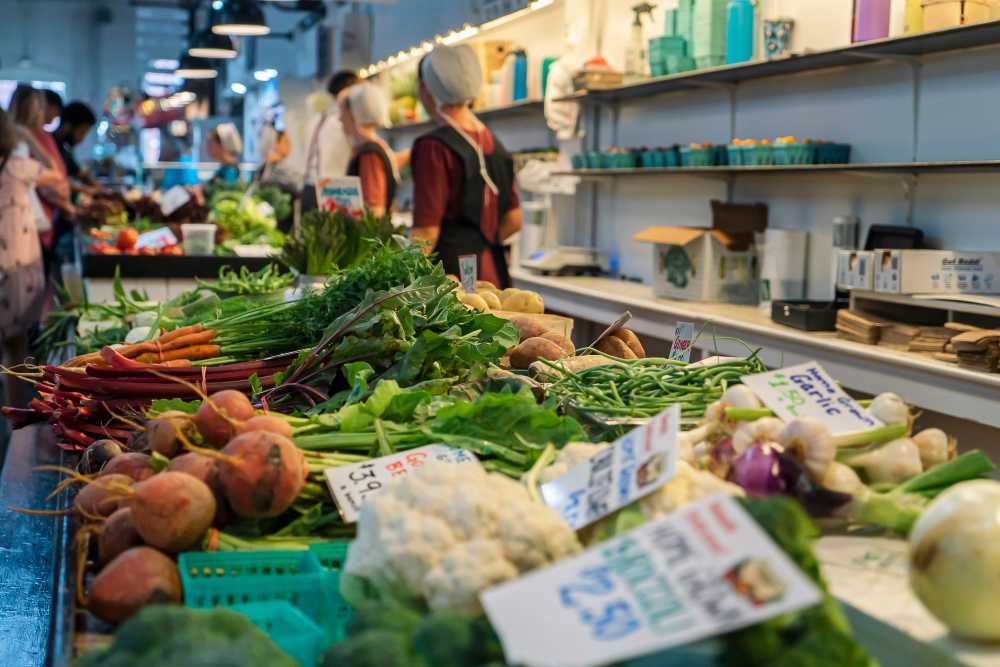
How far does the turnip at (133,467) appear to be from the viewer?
71.2 inches

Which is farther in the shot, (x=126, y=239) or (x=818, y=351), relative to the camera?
(x=126, y=239)

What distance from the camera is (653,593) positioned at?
105 cm

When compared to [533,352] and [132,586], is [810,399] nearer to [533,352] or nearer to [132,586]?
[533,352]

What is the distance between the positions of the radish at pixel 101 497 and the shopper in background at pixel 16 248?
16.8 ft

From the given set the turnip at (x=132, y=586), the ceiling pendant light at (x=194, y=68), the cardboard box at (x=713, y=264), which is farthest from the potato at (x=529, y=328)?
the ceiling pendant light at (x=194, y=68)

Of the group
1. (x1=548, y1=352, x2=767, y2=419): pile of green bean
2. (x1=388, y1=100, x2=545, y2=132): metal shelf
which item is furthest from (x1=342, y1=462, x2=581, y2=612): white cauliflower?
(x1=388, y1=100, x2=545, y2=132): metal shelf

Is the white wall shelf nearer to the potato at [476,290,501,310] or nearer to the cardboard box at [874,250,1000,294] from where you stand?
the cardboard box at [874,250,1000,294]

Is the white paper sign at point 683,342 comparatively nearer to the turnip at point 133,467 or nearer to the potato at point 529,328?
the potato at point 529,328

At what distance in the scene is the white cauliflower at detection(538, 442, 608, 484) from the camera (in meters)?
1.66

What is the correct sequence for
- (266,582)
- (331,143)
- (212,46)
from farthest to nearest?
(212,46)
(331,143)
(266,582)

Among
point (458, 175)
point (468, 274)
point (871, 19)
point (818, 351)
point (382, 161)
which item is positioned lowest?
→ point (818, 351)

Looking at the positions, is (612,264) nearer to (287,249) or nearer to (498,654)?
(287,249)

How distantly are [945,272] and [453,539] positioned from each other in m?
3.32

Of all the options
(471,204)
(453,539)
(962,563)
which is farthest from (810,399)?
(471,204)
